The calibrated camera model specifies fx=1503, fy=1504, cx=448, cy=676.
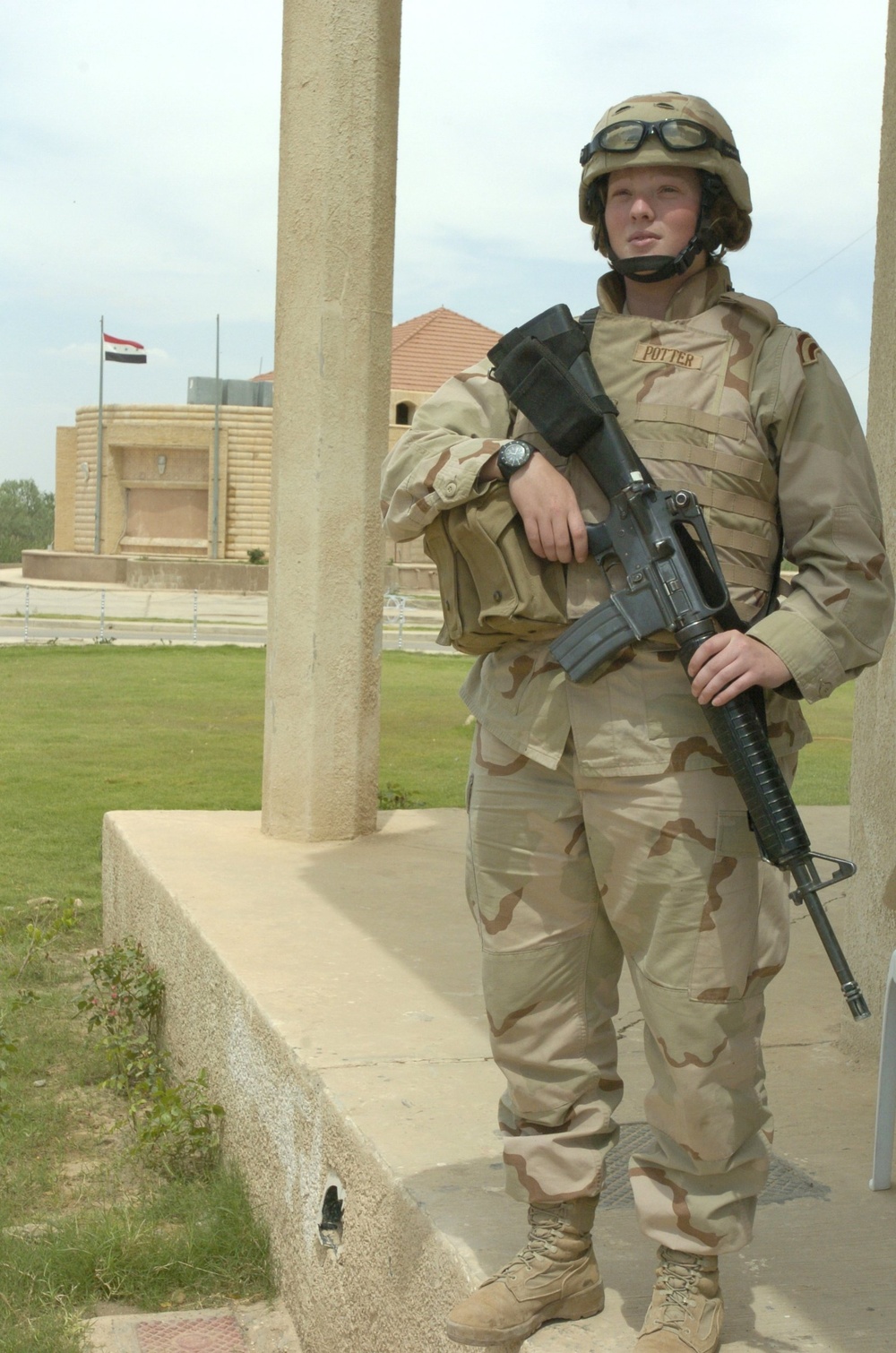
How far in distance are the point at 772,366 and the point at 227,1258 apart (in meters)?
2.75

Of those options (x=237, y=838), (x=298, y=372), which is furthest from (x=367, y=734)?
(x=298, y=372)

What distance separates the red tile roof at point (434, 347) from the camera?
58.9 metres

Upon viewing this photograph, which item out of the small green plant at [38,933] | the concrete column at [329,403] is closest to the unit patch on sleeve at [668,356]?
the concrete column at [329,403]

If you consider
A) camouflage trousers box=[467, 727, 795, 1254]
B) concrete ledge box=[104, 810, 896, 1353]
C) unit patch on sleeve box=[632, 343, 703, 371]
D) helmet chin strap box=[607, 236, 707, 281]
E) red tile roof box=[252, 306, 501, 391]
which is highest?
red tile roof box=[252, 306, 501, 391]

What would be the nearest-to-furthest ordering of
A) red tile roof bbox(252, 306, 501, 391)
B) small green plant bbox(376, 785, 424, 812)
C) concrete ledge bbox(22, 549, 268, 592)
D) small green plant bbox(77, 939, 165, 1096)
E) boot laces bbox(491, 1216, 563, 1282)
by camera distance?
1. boot laces bbox(491, 1216, 563, 1282)
2. small green plant bbox(77, 939, 165, 1096)
3. small green plant bbox(376, 785, 424, 812)
4. concrete ledge bbox(22, 549, 268, 592)
5. red tile roof bbox(252, 306, 501, 391)

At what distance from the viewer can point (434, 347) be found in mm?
61531

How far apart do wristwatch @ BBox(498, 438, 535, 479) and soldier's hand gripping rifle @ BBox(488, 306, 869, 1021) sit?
42 mm

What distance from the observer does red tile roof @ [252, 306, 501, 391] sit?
58906mm

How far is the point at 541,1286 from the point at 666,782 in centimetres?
82

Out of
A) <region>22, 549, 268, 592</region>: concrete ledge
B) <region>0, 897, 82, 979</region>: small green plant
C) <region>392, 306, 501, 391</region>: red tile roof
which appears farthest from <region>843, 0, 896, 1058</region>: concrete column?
<region>392, 306, 501, 391</region>: red tile roof

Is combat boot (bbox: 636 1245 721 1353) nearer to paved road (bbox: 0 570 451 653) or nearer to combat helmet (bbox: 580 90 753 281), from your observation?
combat helmet (bbox: 580 90 753 281)

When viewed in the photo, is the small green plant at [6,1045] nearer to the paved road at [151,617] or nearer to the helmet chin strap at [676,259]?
the helmet chin strap at [676,259]

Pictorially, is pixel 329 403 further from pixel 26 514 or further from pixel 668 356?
pixel 26 514

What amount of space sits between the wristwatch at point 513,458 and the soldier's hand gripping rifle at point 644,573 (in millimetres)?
42
